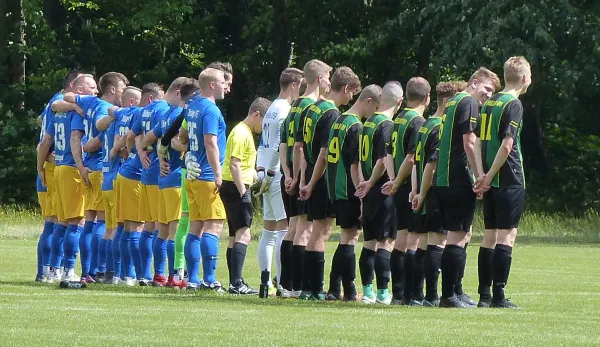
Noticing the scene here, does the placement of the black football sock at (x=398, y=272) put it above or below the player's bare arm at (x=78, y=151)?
below

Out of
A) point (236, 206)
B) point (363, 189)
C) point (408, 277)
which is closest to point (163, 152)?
point (236, 206)

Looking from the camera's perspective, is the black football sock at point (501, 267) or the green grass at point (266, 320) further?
the black football sock at point (501, 267)

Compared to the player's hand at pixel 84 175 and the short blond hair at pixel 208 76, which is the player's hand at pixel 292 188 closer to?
the short blond hair at pixel 208 76

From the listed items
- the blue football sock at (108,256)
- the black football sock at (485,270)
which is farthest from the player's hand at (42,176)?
the black football sock at (485,270)

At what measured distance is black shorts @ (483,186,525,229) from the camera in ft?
40.9

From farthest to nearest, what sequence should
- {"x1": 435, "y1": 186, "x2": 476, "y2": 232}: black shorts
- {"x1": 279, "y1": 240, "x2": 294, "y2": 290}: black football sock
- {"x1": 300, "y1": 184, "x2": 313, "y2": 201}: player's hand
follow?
{"x1": 279, "y1": 240, "x2": 294, "y2": 290}: black football sock
{"x1": 300, "y1": 184, "x2": 313, "y2": 201}: player's hand
{"x1": 435, "y1": 186, "x2": 476, "y2": 232}: black shorts

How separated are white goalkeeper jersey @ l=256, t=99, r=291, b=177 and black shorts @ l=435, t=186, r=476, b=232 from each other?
88.0 inches

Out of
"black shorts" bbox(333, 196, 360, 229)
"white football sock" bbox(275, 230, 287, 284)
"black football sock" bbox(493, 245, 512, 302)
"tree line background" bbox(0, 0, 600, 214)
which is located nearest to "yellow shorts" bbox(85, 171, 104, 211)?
"white football sock" bbox(275, 230, 287, 284)

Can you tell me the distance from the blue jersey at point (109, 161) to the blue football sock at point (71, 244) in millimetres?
551

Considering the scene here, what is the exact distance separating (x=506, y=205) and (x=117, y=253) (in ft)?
16.7

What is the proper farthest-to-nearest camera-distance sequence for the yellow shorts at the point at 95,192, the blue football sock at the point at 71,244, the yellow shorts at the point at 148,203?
1. the yellow shorts at the point at 95,192
2. the blue football sock at the point at 71,244
3. the yellow shorts at the point at 148,203

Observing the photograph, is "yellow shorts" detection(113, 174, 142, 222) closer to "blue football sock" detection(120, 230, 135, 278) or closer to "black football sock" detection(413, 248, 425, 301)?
"blue football sock" detection(120, 230, 135, 278)

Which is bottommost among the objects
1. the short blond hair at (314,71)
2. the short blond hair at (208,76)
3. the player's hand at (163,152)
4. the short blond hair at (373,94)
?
the player's hand at (163,152)

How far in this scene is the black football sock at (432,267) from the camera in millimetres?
12938
